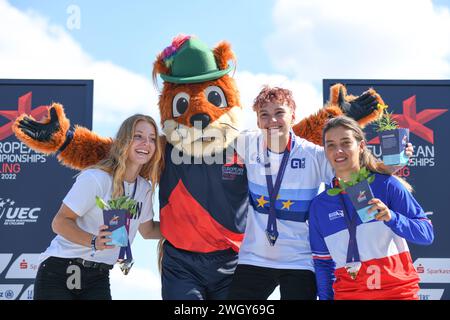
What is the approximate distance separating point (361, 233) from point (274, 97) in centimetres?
112

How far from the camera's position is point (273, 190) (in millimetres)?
4141

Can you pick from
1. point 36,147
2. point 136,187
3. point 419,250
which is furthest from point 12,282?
point 419,250

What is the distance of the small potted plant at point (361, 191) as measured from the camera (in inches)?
140

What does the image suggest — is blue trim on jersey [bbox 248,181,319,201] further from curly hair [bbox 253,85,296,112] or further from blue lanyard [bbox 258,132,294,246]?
curly hair [bbox 253,85,296,112]

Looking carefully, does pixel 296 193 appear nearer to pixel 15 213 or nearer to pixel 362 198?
pixel 362 198

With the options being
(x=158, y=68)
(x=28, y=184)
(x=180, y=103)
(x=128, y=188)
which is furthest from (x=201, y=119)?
(x=28, y=184)

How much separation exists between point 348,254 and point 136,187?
59.7 inches

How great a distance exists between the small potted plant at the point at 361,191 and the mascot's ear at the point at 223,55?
1531 millimetres

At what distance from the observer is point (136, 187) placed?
4340 mm

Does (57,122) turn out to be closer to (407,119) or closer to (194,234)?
(194,234)

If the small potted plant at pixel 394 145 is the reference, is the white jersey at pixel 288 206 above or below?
below

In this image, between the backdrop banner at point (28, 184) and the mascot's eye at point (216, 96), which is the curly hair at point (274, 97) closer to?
the mascot's eye at point (216, 96)

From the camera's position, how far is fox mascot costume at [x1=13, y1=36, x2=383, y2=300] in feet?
14.0

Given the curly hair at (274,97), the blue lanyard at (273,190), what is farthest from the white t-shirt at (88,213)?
the curly hair at (274,97)
